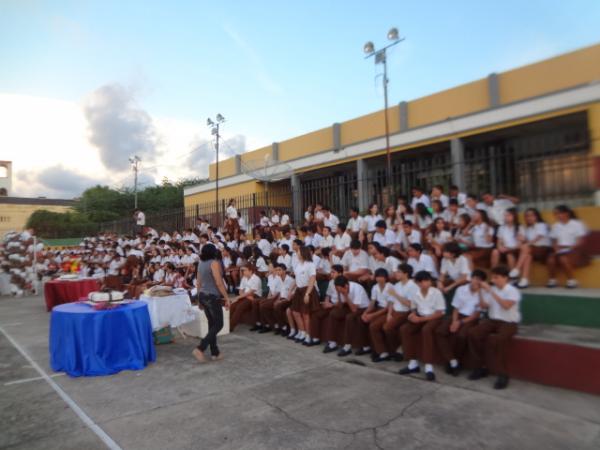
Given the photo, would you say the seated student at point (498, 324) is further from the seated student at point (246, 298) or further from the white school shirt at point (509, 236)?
the seated student at point (246, 298)

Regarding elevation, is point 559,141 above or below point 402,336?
above

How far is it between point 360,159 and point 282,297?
11.4 metres

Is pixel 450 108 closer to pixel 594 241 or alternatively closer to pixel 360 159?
pixel 360 159

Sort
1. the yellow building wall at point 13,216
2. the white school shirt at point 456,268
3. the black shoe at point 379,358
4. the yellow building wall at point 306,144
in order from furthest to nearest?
the yellow building wall at point 13,216, the yellow building wall at point 306,144, the white school shirt at point 456,268, the black shoe at point 379,358

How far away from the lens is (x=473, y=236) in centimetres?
724

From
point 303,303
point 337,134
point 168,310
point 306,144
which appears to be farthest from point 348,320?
point 306,144

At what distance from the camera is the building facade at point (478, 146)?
26.3 feet

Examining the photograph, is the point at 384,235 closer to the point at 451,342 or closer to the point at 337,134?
the point at 451,342

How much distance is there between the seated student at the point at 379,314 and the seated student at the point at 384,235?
6.05ft

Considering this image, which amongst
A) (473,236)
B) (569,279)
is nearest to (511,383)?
(569,279)

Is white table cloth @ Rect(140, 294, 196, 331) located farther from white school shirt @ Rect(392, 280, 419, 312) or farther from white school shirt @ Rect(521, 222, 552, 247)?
white school shirt @ Rect(521, 222, 552, 247)

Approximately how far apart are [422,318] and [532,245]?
2366mm

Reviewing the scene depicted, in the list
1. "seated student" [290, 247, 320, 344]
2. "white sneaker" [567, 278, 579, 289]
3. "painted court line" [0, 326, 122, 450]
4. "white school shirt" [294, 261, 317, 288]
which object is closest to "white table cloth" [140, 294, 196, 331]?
"painted court line" [0, 326, 122, 450]

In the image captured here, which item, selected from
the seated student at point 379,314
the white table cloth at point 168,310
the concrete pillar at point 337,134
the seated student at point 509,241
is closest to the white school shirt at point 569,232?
the seated student at point 509,241
